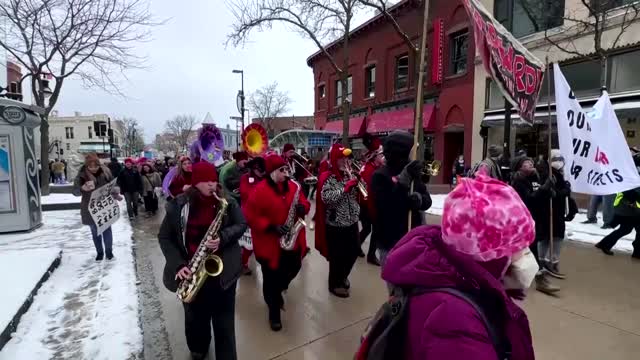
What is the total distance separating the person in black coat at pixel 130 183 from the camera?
1141cm

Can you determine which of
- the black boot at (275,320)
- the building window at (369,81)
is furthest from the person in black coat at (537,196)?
the building window at (369,81)

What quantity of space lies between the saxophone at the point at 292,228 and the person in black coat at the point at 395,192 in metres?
0.85

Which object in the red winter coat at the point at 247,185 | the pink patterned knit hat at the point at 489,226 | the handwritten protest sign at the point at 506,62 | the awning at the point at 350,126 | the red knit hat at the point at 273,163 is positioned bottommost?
the red winter coat at the point at 247,185

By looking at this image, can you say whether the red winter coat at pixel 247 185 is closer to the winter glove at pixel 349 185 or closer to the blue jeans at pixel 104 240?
the winter glove at pixel 349 185

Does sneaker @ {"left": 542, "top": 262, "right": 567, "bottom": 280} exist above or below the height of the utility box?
below

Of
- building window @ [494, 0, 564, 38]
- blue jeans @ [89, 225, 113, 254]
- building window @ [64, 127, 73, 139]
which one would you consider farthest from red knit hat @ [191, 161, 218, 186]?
building window @ [64, 127, 73, 139]

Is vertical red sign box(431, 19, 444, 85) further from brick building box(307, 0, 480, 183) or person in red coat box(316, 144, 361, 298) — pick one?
person in red coat box(316, 144, 361, 298)

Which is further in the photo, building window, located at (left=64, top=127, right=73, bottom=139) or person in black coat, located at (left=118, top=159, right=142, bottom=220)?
building window, located at (left=64, top=127, right=73, bottom=139)

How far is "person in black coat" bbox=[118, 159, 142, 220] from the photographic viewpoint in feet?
37.4

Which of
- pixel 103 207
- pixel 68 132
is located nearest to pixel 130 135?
pixel 68 132

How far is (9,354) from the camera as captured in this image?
3457 millimetres

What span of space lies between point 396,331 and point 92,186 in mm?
6326

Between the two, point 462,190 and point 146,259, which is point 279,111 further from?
point 462,190

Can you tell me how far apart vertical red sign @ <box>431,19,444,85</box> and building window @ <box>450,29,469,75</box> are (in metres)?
0.51
